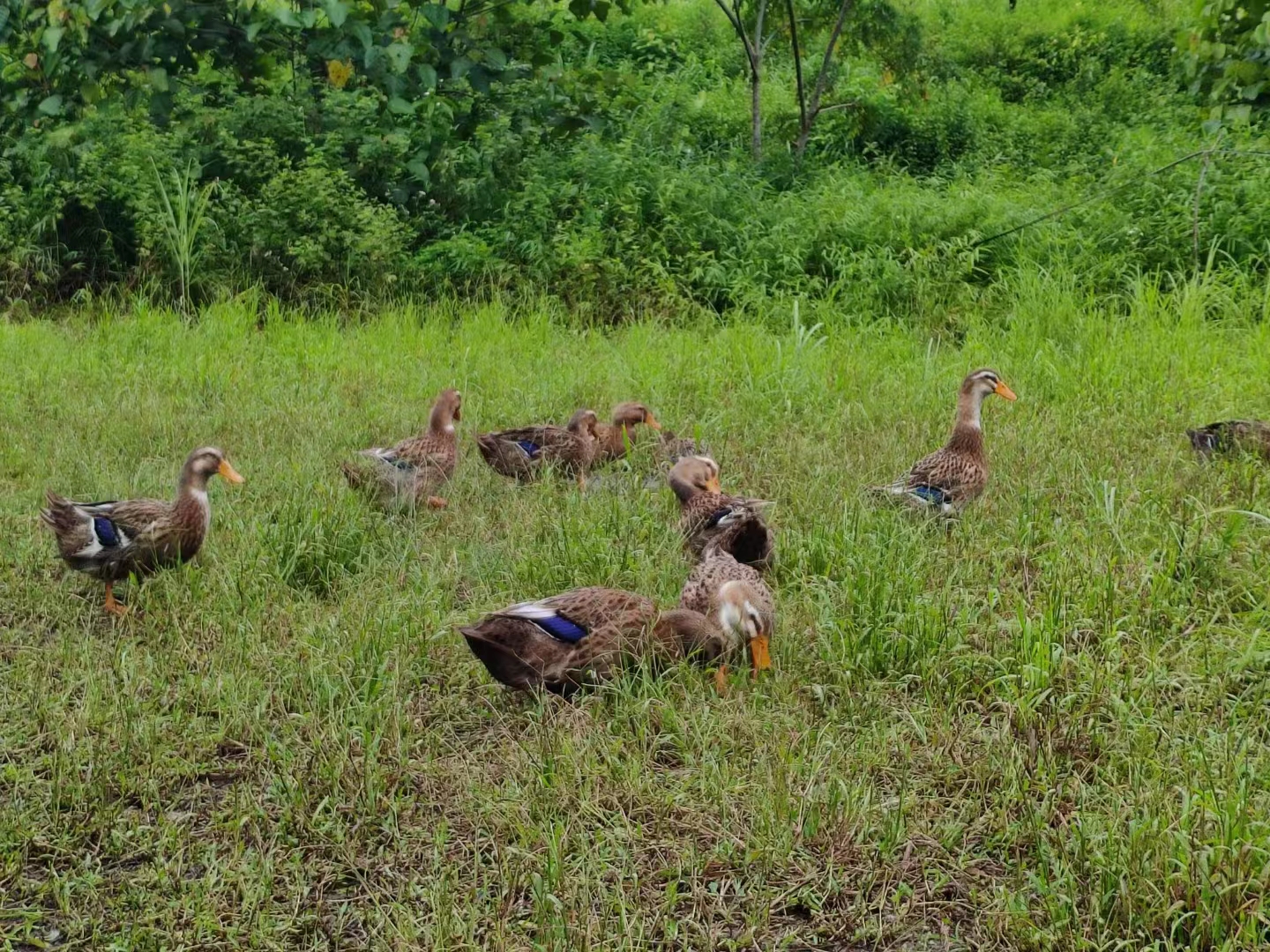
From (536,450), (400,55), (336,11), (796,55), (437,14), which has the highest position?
(336,11)

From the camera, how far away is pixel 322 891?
11.7ft

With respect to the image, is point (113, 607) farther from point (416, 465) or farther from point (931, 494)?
point (931, 494)

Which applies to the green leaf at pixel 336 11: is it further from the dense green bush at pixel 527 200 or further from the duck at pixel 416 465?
the duck at pixel 416 465

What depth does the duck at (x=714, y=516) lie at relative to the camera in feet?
18.6

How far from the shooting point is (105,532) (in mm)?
5355

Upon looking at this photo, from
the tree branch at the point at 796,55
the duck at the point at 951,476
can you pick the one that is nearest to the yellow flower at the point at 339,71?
the tree branch at the point at 796,55

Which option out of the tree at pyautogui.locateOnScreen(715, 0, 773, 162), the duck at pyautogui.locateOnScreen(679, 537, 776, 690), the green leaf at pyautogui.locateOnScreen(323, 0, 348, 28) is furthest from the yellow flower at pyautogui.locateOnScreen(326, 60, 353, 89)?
the duck at pyautogui.locateOnScreen(679, 537, 776, 690)

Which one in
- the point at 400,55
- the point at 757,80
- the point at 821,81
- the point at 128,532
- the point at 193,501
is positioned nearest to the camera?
the point at 128,532

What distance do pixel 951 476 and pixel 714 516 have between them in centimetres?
124

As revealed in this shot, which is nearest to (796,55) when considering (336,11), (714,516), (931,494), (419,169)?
(419,169)

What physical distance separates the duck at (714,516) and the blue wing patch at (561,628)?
49.3 inches

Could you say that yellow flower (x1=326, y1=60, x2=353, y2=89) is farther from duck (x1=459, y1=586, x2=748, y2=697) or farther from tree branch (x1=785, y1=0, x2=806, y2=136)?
duck (x1=459, y1=586, x2=748, y2=697)

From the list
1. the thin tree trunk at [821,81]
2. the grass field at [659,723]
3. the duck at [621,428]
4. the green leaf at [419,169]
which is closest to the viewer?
the grass field at [659,723]

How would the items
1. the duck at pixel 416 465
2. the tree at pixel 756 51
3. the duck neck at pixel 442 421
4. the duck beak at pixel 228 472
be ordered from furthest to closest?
1. the tree at pixel 756 51
2. the duck neck at pixel 442 421
3. the duck at pixel 416 465
4. the duck beak at pixel 228 472
